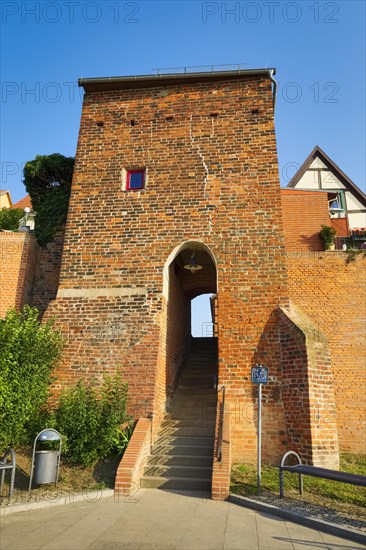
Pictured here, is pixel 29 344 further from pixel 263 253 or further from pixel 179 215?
pixel 263 253

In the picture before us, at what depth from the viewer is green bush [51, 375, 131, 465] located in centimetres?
718

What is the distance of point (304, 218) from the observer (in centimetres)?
1488

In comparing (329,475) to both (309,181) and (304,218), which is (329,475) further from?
(309,181)

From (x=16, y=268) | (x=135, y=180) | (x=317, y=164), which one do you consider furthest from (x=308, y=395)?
(x=317, y=164)

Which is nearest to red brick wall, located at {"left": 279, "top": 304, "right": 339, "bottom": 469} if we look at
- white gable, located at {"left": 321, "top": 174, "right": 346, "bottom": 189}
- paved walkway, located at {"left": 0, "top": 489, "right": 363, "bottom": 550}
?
paved walkway, located at {"left": 0, "top": 489, "right": 363, "bottom": 550}

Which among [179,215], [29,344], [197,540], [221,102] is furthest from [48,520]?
[221,102]

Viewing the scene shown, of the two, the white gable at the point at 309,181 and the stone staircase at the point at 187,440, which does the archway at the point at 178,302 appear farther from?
the white gable at the point at 309,181

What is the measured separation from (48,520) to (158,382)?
3842 millimetres

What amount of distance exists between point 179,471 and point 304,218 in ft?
35.1

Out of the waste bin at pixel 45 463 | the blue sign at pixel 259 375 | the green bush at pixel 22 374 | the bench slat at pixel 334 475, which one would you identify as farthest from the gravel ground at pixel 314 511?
the green bush at pixel 22 374

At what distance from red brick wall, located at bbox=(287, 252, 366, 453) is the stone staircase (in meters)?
3.35

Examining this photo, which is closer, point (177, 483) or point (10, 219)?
point (177, 483)

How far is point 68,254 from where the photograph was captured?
10.2 m

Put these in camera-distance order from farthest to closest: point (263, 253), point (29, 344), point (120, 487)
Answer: point (263, 253)
point (29, 344)
point (120, 487)
